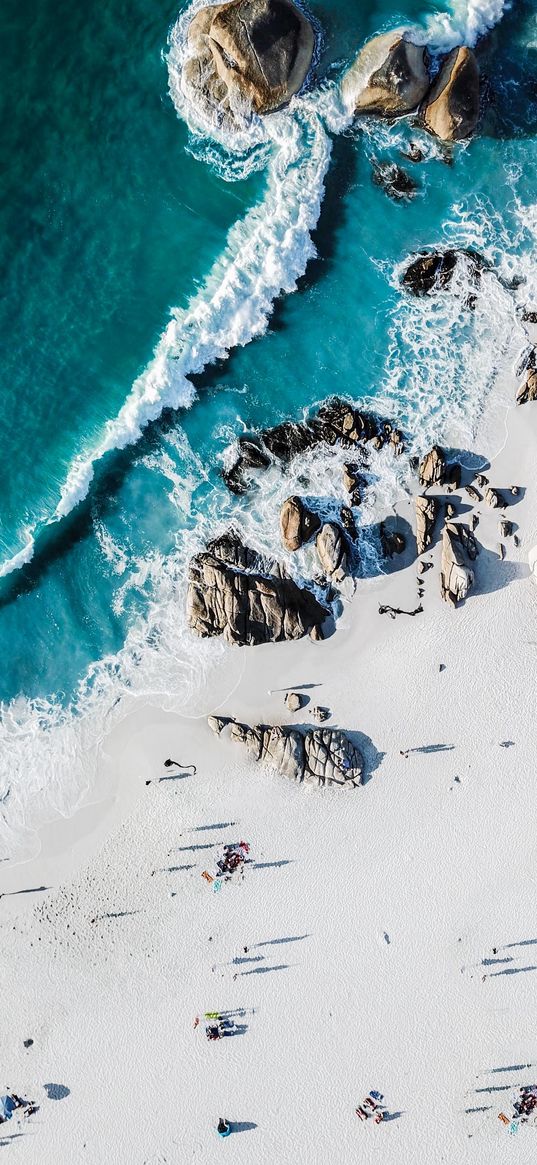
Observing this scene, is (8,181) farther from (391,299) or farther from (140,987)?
(140,987)

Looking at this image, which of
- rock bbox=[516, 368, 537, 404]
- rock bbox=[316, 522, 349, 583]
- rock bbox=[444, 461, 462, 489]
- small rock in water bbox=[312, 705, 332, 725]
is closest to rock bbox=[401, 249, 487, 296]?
rock bbox=[516, 368, 537, 404]

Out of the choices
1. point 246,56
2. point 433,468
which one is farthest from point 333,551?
point 246,56

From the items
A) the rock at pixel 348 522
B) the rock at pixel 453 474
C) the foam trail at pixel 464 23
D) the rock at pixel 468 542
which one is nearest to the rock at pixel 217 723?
the rock at pixel 348 522

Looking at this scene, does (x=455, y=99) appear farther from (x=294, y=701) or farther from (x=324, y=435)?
(x=294, y=701)

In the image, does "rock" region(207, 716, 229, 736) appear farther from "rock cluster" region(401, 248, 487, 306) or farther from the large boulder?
the large boulder

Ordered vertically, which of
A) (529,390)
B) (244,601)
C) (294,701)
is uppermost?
(529,390)

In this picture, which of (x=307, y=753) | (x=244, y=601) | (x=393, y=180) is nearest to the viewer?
(x=393, y=180)
